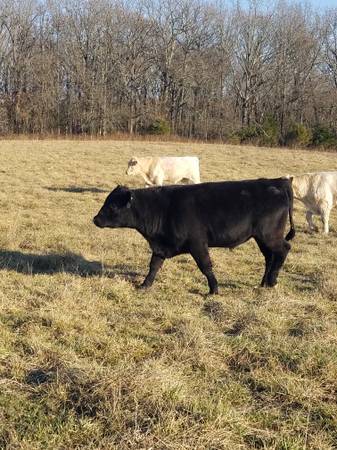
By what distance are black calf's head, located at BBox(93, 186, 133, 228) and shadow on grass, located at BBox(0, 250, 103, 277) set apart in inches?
29.8

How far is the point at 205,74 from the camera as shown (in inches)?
2008

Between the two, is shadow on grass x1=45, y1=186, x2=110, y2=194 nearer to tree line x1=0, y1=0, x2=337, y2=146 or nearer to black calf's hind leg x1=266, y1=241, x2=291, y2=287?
black calf's hind leg x1=266, y1=241, x2=291, y2=287

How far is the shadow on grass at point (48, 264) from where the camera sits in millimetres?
6887

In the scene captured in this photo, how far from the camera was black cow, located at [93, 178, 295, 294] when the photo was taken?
242 inches

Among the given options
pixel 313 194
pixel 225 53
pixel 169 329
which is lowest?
pixel 169 329

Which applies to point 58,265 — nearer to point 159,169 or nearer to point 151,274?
point 151,274

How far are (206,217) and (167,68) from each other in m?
47.5

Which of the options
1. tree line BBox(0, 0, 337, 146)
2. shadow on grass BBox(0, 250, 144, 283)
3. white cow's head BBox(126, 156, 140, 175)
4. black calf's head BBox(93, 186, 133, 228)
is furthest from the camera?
tree line BBox(0, 0, 337, 146)

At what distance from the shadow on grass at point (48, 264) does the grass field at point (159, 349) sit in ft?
0.09

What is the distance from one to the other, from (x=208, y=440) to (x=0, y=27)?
5350 centimetres

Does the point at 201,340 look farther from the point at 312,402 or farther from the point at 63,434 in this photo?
the point at 63,434

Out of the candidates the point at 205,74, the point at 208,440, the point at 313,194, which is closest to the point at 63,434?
the point at 208,440

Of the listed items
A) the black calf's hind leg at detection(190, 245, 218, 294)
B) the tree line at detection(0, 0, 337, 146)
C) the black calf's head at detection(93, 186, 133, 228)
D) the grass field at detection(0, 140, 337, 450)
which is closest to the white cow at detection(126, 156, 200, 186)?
the grass field at detection(0, 140, 337, 450)

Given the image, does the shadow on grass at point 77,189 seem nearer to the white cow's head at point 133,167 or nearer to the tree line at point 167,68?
the white cow's head at point 133,167
